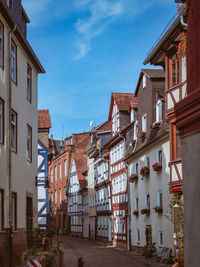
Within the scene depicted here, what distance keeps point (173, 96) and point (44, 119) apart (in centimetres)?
1847

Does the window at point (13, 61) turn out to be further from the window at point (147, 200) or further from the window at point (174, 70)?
the window at point (147, 200)

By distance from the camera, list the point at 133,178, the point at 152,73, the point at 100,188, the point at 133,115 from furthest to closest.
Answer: the point at 100,188 < the point at 133,115 < the point at 133,178 < the point at 152,73

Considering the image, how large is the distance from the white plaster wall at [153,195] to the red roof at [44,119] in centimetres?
721

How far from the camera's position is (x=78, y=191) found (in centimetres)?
6206

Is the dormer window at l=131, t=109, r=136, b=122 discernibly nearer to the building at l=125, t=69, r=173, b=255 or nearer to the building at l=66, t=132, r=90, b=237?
the building at l=125, t=69, r=173, b=255

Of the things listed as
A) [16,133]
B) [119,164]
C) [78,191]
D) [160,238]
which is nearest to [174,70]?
[16,133]

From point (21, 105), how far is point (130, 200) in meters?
18.1

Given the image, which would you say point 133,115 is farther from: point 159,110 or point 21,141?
point 21,141

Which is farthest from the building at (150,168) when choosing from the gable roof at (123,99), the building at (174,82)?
the gable roof at (123,99)

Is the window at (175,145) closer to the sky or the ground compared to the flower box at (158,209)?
closer to the sky

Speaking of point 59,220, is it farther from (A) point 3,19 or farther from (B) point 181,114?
(B) point 181,114

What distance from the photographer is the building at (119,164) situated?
37.8 m

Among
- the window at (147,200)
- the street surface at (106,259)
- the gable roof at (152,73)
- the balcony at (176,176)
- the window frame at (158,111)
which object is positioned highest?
the gable roof at (152,73)

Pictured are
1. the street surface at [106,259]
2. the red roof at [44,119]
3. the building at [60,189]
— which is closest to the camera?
the street surface at [106,259]
